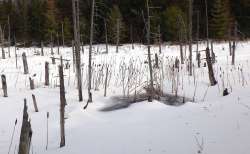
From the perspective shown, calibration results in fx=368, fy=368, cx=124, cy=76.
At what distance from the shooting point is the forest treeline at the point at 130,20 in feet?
129

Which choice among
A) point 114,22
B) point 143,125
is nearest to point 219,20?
point 114,22

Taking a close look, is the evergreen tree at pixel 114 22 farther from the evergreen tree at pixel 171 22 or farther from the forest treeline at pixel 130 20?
the evergreen tree at pixel 171 22

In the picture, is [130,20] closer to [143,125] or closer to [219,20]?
[219,20]

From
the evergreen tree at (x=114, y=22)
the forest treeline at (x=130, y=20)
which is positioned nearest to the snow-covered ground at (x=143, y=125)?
the forest treeline at (x=130, y=20)

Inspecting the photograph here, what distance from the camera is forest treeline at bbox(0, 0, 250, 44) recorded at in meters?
39.4

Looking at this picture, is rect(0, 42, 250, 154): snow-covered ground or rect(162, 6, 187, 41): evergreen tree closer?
rect(0, 42, 250, 154): snow-covered ground

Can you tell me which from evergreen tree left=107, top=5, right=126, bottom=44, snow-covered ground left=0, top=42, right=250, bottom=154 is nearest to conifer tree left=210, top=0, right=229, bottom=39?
evergreen tree left=107, top=5, right=126, bottom=44

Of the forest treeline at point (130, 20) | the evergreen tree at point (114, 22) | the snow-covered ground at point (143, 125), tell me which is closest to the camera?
the snow-covered ground at point (143, 125)

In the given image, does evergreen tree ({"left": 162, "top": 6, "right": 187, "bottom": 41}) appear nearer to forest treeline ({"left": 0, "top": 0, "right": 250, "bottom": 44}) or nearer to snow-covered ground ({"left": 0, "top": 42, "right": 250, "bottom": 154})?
forest treeline ({"left": 0, "top": 0, "right": 250, "bottom": 44})

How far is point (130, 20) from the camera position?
1786 inches

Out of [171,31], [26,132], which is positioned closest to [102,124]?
[26,132]

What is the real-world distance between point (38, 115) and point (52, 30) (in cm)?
3190

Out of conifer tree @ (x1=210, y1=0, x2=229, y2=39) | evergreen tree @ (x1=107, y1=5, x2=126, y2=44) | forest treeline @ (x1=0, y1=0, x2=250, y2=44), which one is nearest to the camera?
conifer tree @ (x1=210, y1=0, x2=229, y2=39)

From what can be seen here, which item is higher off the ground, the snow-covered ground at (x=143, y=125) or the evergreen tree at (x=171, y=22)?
the evergreen tree at (x=171, y=22)
